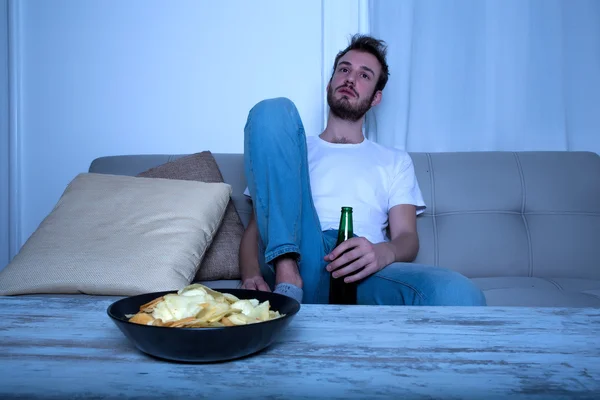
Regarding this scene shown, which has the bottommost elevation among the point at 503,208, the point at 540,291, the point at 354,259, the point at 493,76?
the point at 540,291

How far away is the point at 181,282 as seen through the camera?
4.43 ft

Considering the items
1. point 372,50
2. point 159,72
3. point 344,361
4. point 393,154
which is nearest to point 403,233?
point 393,154

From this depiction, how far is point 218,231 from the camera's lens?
1772 millimetres

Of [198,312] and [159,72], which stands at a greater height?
[159,72]

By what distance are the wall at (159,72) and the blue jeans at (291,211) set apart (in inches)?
34.3

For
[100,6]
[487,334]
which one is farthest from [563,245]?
[100,6]

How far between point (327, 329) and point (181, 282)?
68 cm

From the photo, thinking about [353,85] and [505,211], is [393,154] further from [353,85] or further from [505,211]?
[505,211]

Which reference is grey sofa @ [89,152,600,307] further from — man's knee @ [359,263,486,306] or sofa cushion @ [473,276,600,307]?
man's knee @ [359,263,486,306]

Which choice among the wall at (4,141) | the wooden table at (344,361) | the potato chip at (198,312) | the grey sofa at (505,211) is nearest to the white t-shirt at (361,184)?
the grey sofa at (505,211)

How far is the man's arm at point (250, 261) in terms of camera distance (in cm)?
153

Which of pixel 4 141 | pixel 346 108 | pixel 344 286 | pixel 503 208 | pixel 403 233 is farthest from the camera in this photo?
pixel 4 141

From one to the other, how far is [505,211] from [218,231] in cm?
101

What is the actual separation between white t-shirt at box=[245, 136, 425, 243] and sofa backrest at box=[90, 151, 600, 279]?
124 millimetres
